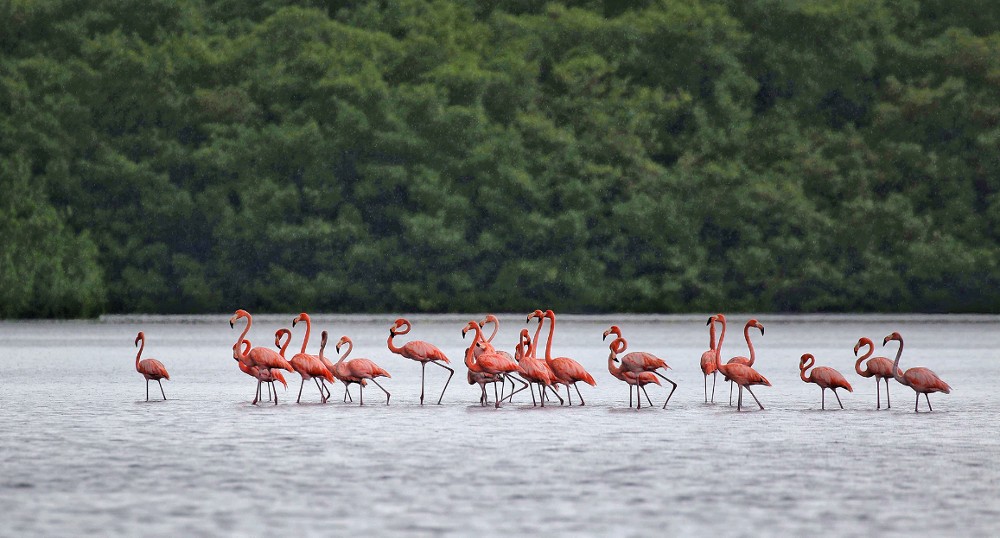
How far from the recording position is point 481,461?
11852 mm

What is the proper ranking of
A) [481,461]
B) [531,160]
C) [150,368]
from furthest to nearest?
[531,160] → [150,368] → [481,461]

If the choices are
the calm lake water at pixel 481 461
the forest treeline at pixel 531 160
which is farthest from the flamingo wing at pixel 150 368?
the forest treeline at pixel 531 160

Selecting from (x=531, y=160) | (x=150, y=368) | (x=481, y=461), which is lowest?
(x=481, y=461)

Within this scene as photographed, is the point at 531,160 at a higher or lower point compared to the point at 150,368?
higher

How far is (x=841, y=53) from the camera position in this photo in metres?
52.0

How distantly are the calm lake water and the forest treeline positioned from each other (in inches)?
1101

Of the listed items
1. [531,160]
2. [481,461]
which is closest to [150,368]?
[481,461]

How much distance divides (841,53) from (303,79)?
57.3 ft

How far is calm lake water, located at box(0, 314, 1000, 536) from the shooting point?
358 inches

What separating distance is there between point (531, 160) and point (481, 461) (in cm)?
4000

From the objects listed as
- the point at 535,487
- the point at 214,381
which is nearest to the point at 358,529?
the point at 535,487

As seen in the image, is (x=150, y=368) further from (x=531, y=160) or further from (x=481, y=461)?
(x=531, y=160)

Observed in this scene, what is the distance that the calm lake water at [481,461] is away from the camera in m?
9.10

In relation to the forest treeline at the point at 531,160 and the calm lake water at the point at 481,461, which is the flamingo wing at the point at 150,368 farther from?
the forest treeline at the point at 531,160
